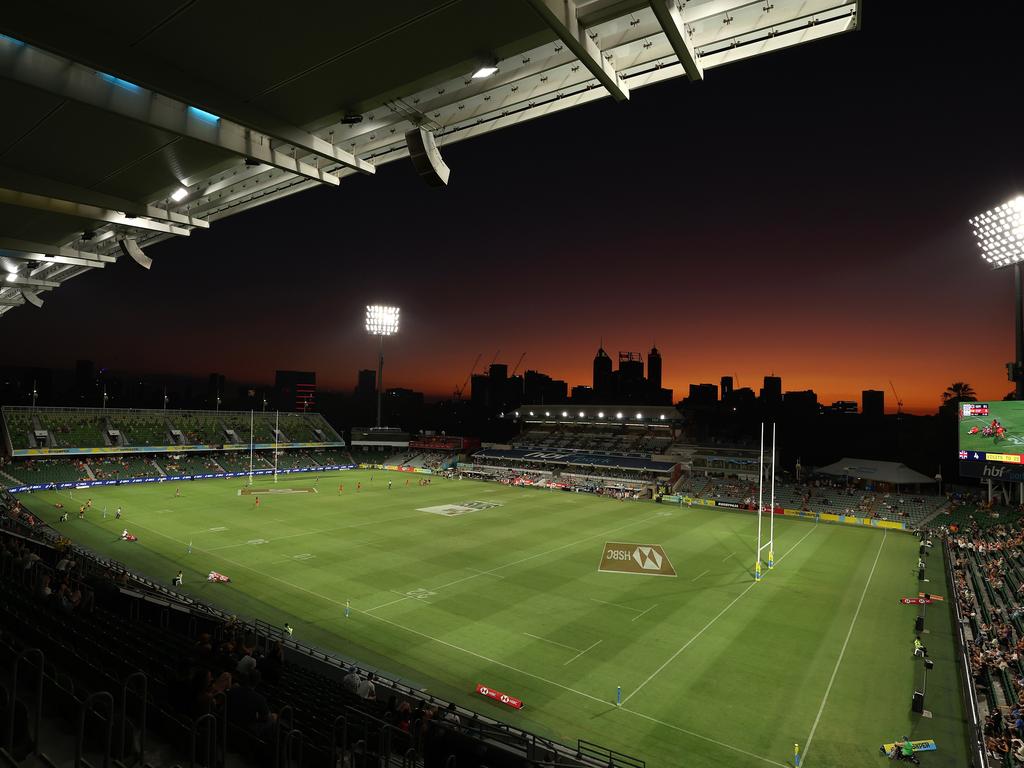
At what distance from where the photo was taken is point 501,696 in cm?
1769

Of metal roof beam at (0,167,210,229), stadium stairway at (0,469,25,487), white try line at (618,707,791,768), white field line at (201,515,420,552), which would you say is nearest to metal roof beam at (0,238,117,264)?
metal roof beam at (0,167,210,229)

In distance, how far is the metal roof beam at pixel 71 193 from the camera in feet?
25.7

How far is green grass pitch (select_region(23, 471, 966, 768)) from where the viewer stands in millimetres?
17016

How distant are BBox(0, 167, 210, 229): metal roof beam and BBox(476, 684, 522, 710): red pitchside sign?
15.9 meters

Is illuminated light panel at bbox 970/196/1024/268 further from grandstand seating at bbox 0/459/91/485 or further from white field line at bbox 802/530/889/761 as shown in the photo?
grandstand seating at bbox 0/459/91/485

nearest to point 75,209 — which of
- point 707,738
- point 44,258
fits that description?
point 44,258

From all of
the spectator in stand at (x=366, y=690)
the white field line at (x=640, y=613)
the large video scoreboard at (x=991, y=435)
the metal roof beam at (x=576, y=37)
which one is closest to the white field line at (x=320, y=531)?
the white field line at (x=640, y=613)

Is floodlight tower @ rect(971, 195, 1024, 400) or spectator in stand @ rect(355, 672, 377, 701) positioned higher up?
floodlight tower @ rect(971, 195, 1024, 400)

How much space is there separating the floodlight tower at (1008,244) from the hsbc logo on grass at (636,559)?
2333 centimetres

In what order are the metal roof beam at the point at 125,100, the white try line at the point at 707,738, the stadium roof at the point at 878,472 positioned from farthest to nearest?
the stadium roof at the point at 878,472 < the white try line at the point at 707,738 < the metal roof beam at the point at 125,100

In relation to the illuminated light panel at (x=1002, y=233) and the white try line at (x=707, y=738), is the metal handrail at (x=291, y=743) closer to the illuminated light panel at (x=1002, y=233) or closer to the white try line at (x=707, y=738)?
the white try line at (x=707, y=738)

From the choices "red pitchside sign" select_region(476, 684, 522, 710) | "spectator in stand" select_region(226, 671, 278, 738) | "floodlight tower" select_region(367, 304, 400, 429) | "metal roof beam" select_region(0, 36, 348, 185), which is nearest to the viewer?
"metal roof beam" select_region(0, 36, 348, 185)

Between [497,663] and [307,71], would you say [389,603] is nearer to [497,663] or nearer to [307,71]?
[497,663]

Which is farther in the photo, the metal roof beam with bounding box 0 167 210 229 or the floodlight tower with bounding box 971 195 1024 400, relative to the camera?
Result: the floodlight tower with bounding box 971 195 1024 400
